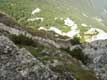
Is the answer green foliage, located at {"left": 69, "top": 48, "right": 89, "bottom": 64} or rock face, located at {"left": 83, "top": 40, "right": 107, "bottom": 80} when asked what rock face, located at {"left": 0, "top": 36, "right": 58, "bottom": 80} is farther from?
green foliage, located at {"left": 69, "top": 48, "right": 89, "bottom": 64}

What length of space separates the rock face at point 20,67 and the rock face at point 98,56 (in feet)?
26.7

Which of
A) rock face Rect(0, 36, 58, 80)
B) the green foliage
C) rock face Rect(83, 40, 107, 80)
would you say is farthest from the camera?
the green foliage

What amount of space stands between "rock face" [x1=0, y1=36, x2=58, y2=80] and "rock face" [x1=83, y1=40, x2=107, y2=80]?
8135 millimetres

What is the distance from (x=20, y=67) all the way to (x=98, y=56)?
574 inches

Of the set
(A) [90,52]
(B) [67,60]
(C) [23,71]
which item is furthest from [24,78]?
(A) [90,52]

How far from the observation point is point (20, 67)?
818 inches

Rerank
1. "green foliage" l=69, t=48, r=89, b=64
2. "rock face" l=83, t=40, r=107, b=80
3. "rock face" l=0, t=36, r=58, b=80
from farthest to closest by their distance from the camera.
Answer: "green foliage" l=69, t=48, r=89, b=64 < "rock face" l=83, t=40, r=107, b=80 < "rock face" l=0, t=36, r=58, b=80

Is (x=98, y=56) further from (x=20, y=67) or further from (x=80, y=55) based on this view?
(x=20, y=67)

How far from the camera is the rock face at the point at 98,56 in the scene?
2914 cm

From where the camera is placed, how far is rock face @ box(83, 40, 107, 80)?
29.1m

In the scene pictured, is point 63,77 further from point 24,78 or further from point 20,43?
point 20,43

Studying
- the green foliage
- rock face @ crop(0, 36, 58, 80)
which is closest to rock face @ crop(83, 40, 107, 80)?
the green foliage

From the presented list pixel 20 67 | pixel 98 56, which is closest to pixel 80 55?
pixel 98 56

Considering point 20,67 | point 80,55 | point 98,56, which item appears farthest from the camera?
point 98,56
